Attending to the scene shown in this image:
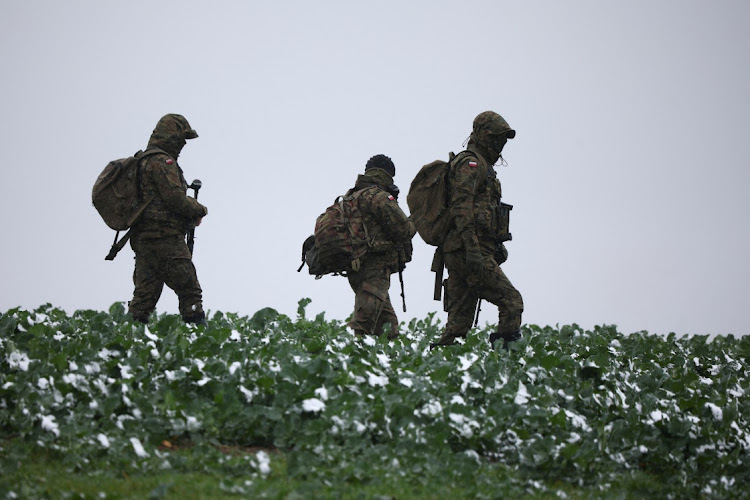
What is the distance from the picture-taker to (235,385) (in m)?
8.54

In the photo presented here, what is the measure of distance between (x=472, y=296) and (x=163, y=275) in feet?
14.1

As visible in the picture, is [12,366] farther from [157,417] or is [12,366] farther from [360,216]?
[360,216]

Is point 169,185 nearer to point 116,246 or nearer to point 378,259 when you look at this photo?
point 116,246

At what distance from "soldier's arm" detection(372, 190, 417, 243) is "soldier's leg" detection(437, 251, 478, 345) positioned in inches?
28.7

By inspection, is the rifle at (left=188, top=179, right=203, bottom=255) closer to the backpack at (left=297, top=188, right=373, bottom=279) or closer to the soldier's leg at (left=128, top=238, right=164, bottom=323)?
the soldier's leg at (left=128, top=238, right=164, bottom=323)

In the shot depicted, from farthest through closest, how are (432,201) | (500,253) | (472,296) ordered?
(500,253)
(472,296)
(432,201)

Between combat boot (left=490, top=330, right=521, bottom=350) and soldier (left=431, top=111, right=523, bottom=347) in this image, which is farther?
combat boot (left=490, top=330, right=521, bottom=350)

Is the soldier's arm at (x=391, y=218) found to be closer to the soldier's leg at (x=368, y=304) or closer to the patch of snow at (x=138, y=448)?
the soldier's leg at (x=368, y=304)

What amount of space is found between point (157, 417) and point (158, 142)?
249 inches

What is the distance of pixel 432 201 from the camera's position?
1257 cm

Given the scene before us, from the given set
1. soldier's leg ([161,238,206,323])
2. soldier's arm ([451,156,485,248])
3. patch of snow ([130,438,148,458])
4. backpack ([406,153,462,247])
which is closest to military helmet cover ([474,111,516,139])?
backpack ([406,153,462,247])

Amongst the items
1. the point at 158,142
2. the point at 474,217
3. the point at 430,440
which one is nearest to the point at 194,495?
the point at 430,440

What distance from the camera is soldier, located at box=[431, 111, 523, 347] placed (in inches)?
480

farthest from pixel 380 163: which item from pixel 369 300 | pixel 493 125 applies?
pixel 369 300
